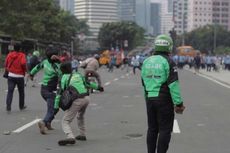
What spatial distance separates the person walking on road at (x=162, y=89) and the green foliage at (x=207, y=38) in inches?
4830

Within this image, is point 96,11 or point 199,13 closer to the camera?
point 199,13

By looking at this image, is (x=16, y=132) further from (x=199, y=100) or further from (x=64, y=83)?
A: (x=199, y=100)

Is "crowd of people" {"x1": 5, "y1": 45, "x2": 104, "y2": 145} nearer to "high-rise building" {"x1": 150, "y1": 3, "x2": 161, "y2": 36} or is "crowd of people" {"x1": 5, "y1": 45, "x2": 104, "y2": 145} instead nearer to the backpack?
the backpack

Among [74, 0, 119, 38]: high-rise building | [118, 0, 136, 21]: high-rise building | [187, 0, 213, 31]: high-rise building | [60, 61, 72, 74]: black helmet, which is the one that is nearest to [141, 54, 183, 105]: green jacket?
[60, 61, 72, 74]: black helmet

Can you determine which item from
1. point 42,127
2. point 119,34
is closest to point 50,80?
point 42,127

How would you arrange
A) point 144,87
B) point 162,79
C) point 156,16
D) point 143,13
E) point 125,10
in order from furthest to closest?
point 156,16 < point 125,10 < point 143,13 < point 144,87 < point 162,79

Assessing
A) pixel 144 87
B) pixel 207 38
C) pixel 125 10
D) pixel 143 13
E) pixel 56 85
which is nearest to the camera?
pixel 144 87

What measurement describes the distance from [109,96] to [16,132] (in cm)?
978

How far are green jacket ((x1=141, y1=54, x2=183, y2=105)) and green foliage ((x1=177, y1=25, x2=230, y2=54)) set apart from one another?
123 m

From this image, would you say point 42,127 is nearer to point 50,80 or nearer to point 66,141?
point 50,80

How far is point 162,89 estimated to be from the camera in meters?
7.37

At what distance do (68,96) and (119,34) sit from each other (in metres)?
127

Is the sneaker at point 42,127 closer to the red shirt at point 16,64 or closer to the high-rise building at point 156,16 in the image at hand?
the red shirt at point 16,64

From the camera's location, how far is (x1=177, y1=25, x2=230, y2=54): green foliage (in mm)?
130000
